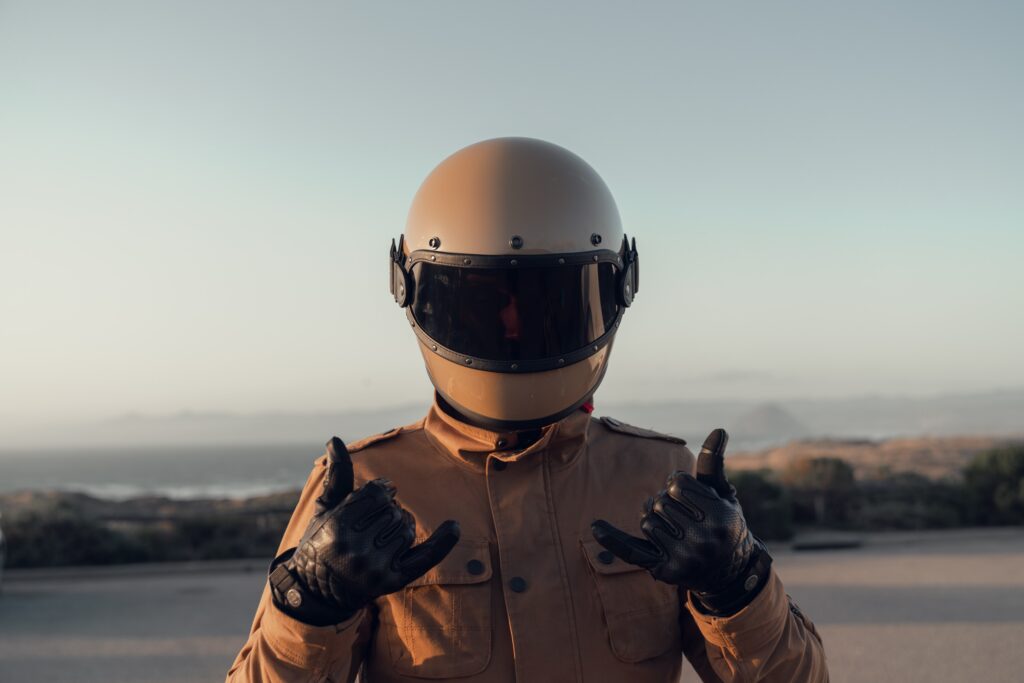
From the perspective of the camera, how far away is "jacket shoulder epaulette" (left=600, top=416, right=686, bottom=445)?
2205 millimetres

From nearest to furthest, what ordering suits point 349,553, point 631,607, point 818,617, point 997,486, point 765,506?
point 349,553 < point 631,607 < point 818,617 < point 765,506 < point 997,486

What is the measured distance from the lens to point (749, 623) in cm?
178

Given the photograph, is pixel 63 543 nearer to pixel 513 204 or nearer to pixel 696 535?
pixel 513 204

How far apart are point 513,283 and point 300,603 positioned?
0.80 metres

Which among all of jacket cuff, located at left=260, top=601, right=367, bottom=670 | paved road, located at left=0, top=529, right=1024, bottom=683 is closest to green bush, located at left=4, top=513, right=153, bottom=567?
paved road, located at left=0, top=529, right=1024, bottom=683

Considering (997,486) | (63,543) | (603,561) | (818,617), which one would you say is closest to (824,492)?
(997,486)

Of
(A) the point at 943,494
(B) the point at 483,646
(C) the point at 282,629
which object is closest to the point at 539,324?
(B) the point at 483,646

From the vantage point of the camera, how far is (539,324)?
79.3 inches

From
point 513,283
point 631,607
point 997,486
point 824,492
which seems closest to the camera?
point 631,607

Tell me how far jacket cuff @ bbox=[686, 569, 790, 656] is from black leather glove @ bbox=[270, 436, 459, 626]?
0.55 m

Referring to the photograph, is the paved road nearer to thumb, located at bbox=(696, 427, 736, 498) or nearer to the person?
the person

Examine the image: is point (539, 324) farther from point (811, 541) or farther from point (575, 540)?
point (811, 541)

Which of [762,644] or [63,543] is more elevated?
[762,644]

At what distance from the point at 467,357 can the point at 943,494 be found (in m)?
12.3
